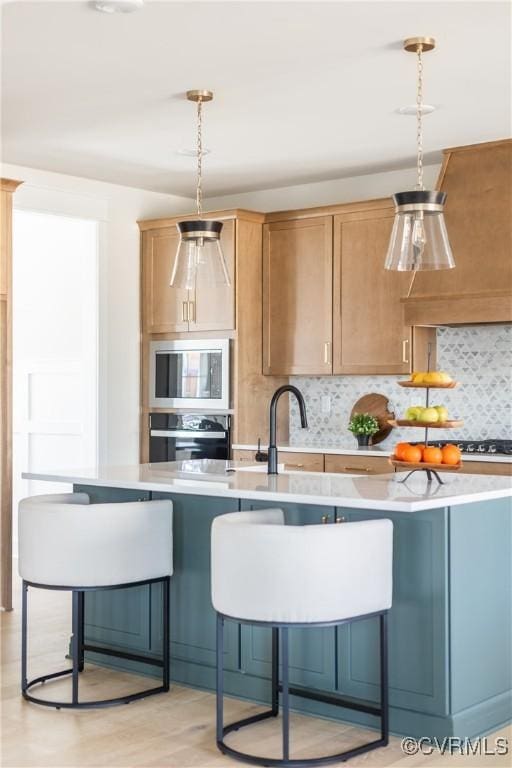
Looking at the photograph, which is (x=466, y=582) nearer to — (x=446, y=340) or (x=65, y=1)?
(x=65, y=1)

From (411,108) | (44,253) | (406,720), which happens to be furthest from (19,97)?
(406,720)

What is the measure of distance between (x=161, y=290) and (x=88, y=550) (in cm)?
338

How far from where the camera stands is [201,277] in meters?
4.47

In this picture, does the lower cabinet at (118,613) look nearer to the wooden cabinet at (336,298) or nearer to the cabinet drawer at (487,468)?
the cabinet drawer at (487,468)

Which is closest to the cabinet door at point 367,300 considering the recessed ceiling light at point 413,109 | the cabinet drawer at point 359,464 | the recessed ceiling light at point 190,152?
the cabinet drawer at point 359,464

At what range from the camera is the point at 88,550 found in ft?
12.6

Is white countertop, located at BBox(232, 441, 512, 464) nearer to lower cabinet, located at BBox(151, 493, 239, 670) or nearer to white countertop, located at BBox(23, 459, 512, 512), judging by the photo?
white countertop, located at BBox(23, 459, 512, 512)

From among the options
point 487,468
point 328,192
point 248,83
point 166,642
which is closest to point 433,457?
point 166,642

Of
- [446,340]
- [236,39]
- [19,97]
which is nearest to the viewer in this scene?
[236,39]

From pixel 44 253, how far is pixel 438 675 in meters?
4.97

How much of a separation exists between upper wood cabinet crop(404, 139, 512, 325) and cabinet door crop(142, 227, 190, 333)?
186 centimetres

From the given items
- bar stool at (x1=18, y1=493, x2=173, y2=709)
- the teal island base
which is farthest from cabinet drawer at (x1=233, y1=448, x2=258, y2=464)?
bar stool at (x1=18, y1=493, x2=173, y2=709)

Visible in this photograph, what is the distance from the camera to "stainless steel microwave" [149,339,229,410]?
6609 mm

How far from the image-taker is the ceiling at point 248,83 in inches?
148
